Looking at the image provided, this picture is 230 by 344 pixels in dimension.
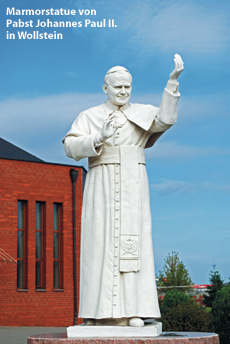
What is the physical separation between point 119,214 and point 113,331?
1360mm

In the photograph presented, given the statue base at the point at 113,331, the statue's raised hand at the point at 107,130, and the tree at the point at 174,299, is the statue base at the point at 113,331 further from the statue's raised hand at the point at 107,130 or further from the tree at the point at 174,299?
the tree at the point at 174,299

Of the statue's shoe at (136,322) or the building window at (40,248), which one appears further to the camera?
the building window at (40,248)

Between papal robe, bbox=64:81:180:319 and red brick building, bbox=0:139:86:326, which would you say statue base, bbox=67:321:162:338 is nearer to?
papal robe, bbox=64:81:180:319

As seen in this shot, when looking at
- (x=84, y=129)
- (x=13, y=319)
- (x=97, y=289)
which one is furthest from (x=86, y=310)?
(x=13, y=319)

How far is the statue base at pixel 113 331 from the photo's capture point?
609cm

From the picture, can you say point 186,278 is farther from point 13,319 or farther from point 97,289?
point 97,289

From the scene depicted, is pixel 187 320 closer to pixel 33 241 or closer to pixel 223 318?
pixel 223 318

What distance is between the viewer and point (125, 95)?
6922 millimetres

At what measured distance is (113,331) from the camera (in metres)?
6.12

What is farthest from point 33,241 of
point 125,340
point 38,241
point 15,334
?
point 125,340

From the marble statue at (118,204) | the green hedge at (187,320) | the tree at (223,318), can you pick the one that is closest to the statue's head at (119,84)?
the marble statue at (118,204)

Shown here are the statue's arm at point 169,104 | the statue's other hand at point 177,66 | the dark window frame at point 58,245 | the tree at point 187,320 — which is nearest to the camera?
the statue's other hand at point 177,66

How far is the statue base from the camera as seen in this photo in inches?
240

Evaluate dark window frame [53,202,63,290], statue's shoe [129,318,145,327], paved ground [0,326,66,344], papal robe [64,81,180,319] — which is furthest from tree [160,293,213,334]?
dark window frame [53,202,63,290]
